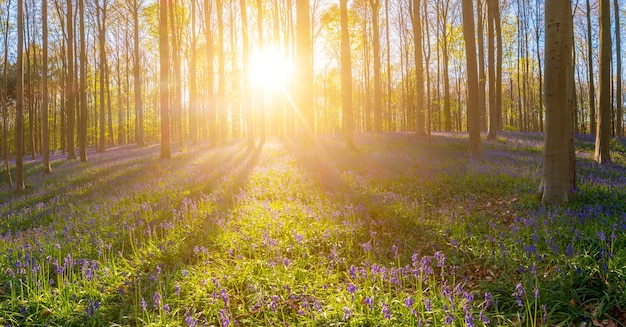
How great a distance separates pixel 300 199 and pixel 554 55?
5704 mm

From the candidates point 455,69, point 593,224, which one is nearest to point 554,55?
point 593,224

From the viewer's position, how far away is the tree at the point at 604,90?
A: 9.96m

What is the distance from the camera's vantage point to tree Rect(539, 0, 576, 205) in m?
5.70

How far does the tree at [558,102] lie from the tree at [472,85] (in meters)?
5.19

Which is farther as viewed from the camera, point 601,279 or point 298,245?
point 298,245

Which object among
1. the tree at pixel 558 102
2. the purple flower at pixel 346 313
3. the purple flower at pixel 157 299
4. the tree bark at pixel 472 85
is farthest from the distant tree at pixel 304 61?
the purple flower at pixel 346 313

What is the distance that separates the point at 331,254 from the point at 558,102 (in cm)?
506

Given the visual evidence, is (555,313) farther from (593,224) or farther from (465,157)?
(465,157)

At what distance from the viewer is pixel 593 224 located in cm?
452

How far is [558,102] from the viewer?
5797 millimetres

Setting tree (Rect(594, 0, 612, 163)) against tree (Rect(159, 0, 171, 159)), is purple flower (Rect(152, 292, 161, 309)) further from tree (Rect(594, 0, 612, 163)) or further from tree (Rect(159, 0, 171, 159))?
tree (Rect(159, 0, 171, 159))

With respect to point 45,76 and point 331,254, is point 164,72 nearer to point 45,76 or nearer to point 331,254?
point 45,76

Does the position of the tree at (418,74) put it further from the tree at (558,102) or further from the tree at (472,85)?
the tree at (558,102)

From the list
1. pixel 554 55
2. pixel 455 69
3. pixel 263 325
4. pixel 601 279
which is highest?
pixel 455 69
